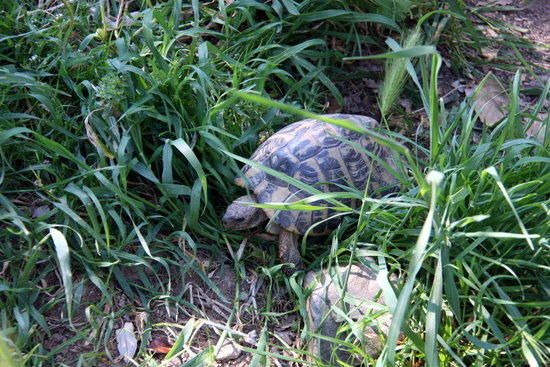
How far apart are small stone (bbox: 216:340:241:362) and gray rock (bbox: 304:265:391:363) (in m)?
0.31

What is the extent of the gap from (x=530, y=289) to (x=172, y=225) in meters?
1.54

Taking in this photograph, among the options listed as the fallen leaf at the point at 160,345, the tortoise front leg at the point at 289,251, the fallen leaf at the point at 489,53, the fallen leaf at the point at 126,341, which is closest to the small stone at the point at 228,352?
the fallen leaf at the point at 160,345

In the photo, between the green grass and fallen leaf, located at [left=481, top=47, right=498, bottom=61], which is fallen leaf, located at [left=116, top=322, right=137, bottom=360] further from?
fallen leaf, located at [left=481, top=47, right=498, bottom=61]

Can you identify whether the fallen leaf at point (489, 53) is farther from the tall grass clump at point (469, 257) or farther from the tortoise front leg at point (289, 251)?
the tortoise front leg at point (289, 251)

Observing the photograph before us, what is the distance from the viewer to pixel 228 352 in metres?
2.79

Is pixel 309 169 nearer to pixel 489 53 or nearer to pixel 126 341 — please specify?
pixel 126 341

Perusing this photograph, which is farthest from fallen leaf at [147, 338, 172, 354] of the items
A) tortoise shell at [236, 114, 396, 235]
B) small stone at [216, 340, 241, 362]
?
tortoise shell at [236, 114, 396, 235]

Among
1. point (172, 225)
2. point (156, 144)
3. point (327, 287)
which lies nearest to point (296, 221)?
point (327, 287)

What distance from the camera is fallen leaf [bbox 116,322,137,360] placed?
8.96ft

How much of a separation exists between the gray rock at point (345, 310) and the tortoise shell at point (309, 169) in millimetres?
289

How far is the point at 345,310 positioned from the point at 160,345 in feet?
A: 2.55

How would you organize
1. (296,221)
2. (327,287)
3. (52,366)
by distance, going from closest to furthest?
(52,366) < (327,287) < (296,221)

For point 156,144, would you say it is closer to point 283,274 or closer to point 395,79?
point 283,274

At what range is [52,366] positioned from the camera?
8.59 feet
